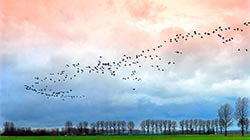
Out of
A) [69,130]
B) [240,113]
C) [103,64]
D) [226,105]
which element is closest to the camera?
[103,64]

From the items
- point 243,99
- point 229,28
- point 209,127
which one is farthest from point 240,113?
point 229,28

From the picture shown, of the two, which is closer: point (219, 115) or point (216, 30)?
point (216, 30)

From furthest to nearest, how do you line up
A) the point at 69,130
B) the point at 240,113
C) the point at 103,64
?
the point at 69,130
the point at 240,113
the point at 103,64

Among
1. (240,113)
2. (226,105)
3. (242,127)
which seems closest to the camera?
(242,127)

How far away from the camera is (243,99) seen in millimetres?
133250

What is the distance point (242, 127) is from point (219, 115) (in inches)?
787

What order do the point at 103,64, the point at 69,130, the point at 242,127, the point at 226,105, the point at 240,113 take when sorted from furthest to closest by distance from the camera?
the point at 69,130
the point at 226,105
the point at 240,113
the point at 242,127
the point at 103,64

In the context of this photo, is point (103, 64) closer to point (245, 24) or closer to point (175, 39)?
point (175, 39)

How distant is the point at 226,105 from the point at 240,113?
10086 mm

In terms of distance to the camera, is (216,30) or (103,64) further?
(103,64)

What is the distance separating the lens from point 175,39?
2789 cm

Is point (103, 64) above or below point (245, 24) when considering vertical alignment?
below

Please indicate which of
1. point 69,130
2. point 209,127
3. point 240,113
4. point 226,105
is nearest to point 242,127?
point 240,113

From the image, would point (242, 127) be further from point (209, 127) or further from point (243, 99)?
point (209, 127)
